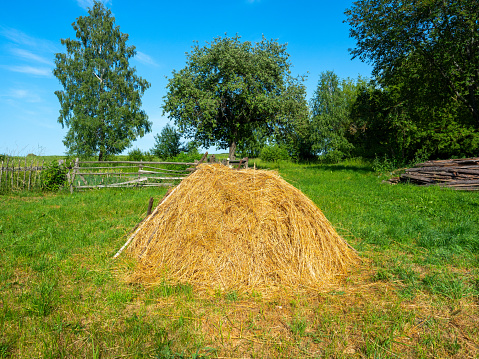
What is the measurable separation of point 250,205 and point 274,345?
234 centimetres

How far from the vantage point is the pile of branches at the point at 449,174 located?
14453 mm

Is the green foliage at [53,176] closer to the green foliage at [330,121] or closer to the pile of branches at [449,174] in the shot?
the pile of branches at [449,174]

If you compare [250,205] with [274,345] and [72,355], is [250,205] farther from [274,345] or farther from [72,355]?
[72,355]

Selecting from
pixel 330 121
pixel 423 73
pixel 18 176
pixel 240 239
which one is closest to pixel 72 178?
pixel 18 176

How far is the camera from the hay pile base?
482cm

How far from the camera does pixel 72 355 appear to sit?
3.16 metres

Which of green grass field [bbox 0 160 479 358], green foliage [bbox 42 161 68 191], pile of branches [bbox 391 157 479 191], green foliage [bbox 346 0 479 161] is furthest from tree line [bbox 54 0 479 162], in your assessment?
green grass field [bbox 0 160 479 358]

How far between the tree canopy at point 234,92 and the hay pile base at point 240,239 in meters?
18.4

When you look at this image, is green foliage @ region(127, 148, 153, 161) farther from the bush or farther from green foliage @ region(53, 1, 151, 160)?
the bush

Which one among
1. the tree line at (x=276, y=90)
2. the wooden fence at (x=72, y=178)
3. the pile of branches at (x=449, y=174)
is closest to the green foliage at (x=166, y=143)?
the tree line at (x=276, y=90)

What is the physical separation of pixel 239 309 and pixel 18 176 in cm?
1524

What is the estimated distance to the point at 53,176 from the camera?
15336 mm

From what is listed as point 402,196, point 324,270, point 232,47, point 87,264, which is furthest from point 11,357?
point 232,47

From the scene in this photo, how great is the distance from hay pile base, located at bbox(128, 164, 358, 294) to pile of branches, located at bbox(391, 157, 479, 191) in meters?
12.3
